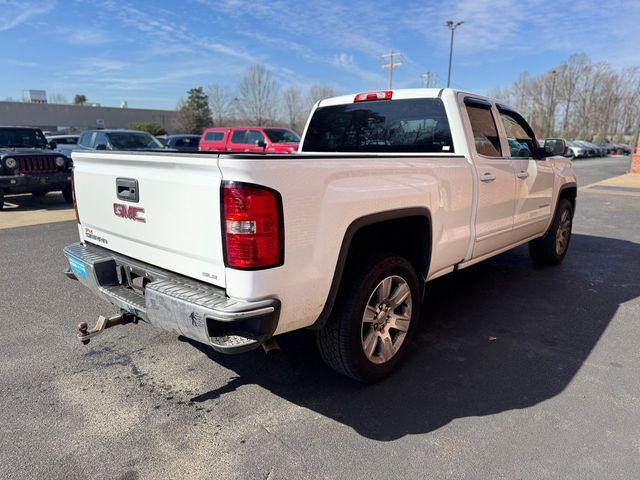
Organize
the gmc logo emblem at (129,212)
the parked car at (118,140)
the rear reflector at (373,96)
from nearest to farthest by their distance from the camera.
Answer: the gmc logo emblem at (129,212)
the rear reflector at (373,96)
the parked car at (118,140)

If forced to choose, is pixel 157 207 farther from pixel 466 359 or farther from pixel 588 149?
A: pixel 588 149

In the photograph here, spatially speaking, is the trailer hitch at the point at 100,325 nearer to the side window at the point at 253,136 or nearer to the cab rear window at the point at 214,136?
the side window at the point at 253,136

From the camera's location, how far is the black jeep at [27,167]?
32.0 feet

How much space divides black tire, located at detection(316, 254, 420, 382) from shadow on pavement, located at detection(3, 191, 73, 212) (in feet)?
33.2

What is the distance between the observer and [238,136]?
18125 mm

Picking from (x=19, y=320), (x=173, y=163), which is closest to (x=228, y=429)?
(x=173, y=163)

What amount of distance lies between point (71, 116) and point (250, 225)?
221 ft

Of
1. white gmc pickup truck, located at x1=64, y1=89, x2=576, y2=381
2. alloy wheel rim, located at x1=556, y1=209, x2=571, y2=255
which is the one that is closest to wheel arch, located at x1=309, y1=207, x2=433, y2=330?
white gmc pickup truck, located at x1=64, y1=89, x2=576, y2=381

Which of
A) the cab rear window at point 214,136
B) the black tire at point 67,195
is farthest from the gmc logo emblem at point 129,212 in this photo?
the cab rear window at point 214,136

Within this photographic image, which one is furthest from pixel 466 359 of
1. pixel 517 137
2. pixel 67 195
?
pixel 67 195

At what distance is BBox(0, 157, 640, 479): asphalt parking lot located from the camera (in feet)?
7.77

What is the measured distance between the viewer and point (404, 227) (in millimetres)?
3338

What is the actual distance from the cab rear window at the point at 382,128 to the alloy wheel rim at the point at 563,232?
9.41 feet

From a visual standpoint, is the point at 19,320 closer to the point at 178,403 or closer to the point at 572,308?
the point at 178,403
